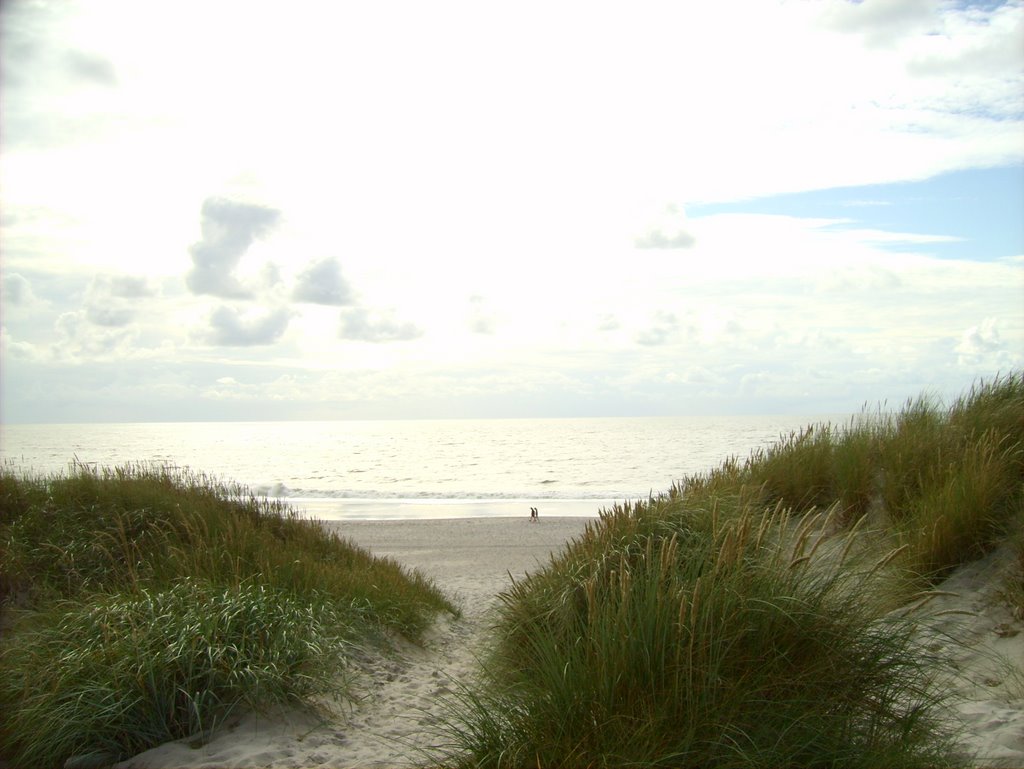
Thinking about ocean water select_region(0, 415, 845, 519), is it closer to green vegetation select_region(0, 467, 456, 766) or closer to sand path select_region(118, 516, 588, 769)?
green vegetation select_region(0, 467, 456, 766)

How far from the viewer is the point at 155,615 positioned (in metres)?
5.71

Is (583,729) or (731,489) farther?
(731,489)

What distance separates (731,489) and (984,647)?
3.26 meters

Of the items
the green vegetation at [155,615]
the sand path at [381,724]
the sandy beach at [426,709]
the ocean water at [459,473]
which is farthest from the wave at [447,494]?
the sandy beach at [426,709]

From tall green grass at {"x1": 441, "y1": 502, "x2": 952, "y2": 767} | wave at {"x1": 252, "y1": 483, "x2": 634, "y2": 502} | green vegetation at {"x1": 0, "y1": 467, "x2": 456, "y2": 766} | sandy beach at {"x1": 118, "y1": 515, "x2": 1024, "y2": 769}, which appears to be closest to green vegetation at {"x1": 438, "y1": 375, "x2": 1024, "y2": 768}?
tall green grass at {"x1": 441, "y1": 502, "x2": 952, "y2": 767}

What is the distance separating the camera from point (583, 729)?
373 centimetres

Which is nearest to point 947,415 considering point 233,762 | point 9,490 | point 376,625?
point 376,625

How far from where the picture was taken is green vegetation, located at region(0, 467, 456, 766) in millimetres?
4941

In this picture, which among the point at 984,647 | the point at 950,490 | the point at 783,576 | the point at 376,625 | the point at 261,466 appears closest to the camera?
the point at 783,576

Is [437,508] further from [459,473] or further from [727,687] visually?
[727,687]

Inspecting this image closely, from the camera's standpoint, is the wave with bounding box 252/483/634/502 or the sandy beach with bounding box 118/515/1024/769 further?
the wave with bounding box 252/483/634/502

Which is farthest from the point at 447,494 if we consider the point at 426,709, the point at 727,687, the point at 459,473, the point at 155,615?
the point at 727,687

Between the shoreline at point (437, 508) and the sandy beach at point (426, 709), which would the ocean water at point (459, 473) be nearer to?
the shoreline at point (437, 508)

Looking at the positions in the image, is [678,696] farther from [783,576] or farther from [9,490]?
[9,490]
